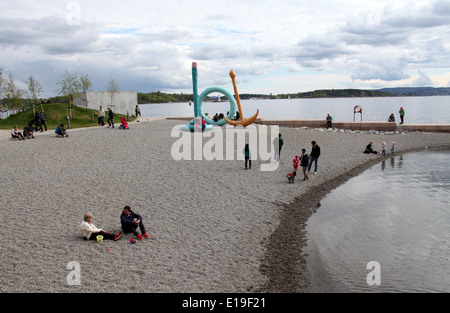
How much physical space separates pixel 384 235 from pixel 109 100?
43696 millimetres

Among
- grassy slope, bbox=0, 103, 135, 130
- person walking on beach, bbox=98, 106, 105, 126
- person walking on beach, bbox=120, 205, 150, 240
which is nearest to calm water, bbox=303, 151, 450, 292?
person walking on beach, bbox=120, 205, 150, 240

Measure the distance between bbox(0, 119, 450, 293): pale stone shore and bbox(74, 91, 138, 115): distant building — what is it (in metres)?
24.9

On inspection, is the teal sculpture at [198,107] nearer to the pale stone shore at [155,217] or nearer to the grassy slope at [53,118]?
the pale stone shore at [155,217]

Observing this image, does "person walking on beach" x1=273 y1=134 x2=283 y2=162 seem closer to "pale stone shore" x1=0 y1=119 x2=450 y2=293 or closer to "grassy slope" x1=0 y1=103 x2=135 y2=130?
"pale stone shore" x1=0 y1=119 x2=450 y2=293

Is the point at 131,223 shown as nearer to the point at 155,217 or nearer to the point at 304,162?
the point at 155,217

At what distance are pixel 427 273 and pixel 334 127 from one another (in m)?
28.2

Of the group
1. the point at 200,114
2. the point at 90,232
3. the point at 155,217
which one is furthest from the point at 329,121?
the point at 90,232

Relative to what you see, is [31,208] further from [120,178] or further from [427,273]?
[427,273]

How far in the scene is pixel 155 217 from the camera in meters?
11.0
